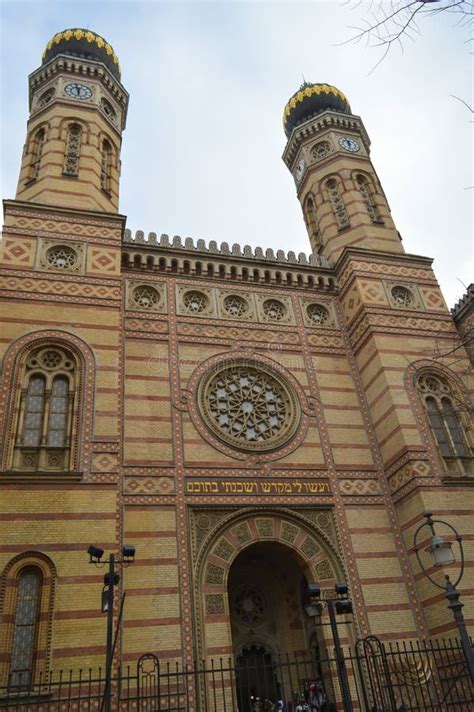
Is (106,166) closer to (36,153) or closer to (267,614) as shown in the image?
(36,153)

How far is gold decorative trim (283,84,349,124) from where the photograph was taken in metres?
20.8

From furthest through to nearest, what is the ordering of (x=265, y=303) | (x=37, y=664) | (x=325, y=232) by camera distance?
(x=325, y=232) < (x=265, y=303) < (x=37, y=664)

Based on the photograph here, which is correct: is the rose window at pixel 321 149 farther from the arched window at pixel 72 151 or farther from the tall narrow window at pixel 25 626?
the tall narrow window at pixel 25 626

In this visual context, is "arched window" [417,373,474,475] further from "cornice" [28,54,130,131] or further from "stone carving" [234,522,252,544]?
"cornice" [28,54,130,131]

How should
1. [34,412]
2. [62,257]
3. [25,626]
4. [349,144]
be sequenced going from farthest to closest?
[349,144] → [62,257] → [34,412] → [25,626]

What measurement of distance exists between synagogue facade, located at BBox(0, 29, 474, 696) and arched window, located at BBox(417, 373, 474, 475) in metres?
0.05

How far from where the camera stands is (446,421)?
1363 cm

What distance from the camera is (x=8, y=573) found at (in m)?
9.17

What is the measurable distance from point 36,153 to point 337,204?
30.5ft

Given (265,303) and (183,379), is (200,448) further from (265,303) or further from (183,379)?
(265,303)

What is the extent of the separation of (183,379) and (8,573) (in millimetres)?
5671

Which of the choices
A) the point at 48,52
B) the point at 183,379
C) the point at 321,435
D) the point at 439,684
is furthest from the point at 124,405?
the point at 48,52

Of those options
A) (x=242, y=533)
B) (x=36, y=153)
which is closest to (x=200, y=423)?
(x=242, y=533)

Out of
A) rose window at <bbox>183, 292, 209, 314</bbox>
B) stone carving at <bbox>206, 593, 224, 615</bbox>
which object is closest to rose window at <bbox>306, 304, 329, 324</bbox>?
rose window at <bbox>183, 292, 209, 314</bbox>
